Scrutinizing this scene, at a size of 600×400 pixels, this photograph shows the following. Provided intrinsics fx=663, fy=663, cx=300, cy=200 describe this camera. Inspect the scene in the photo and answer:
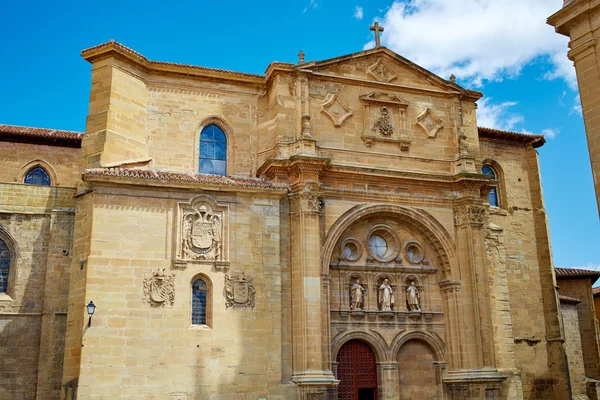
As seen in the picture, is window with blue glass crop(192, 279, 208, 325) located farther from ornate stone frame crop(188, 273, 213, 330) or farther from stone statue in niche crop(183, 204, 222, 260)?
stone statue in niche crop(183, 204, 222, 260)

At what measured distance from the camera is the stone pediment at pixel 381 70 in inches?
865

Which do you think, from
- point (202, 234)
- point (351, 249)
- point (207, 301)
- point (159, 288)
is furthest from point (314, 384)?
point (202, 234)

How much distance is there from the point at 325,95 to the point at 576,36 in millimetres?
9683

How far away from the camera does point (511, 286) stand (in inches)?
1032

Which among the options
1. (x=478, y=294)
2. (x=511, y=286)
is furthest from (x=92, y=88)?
(x=511, y=286)

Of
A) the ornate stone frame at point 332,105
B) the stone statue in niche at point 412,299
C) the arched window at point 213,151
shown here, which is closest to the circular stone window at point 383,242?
the stone statue in niche at point 412,299

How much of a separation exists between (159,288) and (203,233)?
1.99 metres

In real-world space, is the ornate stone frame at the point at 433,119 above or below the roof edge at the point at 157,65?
Answer: below

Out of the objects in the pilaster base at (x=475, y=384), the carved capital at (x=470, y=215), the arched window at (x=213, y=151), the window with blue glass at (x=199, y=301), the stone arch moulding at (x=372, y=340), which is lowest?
the pilaster base at (x=475, y=384)

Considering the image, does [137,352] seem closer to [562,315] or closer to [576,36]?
[576,36]

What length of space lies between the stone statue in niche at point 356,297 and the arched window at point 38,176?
11.9m

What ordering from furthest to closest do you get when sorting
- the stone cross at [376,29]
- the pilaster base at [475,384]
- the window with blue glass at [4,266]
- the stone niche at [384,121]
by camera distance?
the stone cross at [376,29], the stone niche at [384,121], the pilaster base at [475,384], the window with blue glass at [4,266]

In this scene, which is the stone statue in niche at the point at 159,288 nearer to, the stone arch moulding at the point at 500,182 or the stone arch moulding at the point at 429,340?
the stone arch moulding at the point at 429,340

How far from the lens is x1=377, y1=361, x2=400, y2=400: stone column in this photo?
20.1m
